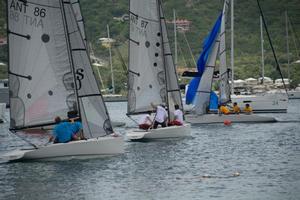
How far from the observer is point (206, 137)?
45.5 meters

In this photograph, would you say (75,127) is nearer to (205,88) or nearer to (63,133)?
(63,133)

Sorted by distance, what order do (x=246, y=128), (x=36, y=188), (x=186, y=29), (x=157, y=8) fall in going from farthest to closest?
(x=186, y=29) → (x=246, y=128) → (x=157, y=8) → (x=36, y=188)

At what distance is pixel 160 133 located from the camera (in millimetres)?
40781

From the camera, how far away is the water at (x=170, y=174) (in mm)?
26344

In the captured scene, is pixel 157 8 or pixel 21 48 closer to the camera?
pixel 21 48

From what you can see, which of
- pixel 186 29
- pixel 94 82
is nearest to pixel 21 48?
pixel 94 82

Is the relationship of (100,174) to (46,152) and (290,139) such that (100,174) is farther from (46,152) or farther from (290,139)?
(290,139)

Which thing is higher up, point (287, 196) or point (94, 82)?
point (94, 82)

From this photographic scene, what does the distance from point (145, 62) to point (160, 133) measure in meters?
4.62

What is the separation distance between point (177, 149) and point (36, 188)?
11.4 meters

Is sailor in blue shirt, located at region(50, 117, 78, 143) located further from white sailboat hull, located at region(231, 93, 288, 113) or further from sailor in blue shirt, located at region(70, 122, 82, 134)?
white sailboat hull, located at region(231, 93, 288, 113)

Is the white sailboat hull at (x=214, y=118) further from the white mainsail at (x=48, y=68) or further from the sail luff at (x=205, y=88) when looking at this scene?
the white mainsail at (x=48, y=68)

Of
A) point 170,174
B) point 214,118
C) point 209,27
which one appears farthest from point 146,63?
point 209,27

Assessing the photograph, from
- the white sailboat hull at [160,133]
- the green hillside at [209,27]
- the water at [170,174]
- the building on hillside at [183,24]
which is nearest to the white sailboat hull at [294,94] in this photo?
the green hillside at [209,27]
